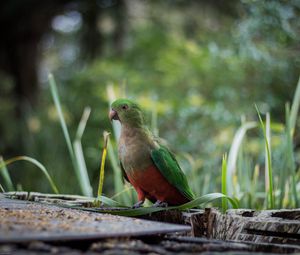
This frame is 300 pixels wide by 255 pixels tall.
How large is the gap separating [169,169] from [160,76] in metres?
5.16

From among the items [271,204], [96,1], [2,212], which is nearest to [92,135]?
[96,1]

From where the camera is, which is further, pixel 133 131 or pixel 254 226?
pixel 133 131

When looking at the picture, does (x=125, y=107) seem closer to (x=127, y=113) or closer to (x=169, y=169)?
(x=127, y=113)

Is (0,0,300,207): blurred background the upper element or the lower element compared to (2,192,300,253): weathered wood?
upper

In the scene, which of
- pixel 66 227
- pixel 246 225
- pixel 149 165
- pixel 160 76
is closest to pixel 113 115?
pixel 149 165

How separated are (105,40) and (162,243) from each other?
6.93 metres

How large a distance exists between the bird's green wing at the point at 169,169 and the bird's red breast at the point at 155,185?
0.02 metres

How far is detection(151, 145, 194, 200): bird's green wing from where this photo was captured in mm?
1891

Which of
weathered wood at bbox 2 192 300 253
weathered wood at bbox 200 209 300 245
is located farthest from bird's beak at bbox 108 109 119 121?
weathered wood at bbox 200 209 300 245

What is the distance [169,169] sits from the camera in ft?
6.22

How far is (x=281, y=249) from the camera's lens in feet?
4.05

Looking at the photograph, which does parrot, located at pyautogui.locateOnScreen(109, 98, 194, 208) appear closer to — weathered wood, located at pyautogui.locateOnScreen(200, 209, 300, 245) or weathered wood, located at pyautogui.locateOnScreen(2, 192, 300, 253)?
weathered wood, located at pyautogui.locateOnScreen(2, 192, 300, 253)

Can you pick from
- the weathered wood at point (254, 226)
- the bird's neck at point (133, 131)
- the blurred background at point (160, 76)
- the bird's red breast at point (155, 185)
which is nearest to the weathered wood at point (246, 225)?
the weathered wood at point (254, 226)

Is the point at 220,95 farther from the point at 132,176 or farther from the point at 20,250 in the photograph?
the point at 20,250
